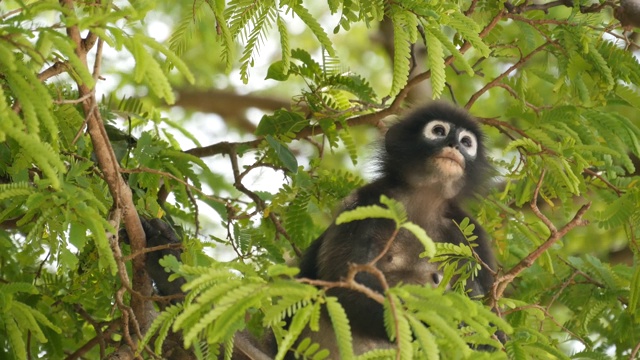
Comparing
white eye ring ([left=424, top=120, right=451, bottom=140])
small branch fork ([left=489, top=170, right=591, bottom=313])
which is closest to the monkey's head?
white eye ring ([left=424, top=120, right=451, bottom=140])

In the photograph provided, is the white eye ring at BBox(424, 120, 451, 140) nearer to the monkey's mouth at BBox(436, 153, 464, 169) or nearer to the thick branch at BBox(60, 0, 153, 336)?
the monkey's mouth at BBox(436, 153, 464, 169)

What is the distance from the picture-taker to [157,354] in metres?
3.75

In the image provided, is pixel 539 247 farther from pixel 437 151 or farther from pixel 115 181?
pixel 437 151

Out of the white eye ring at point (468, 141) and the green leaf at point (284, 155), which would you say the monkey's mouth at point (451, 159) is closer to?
the white eye ring at point (468, 141)

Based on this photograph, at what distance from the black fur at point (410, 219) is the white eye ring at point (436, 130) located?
0.11 ft

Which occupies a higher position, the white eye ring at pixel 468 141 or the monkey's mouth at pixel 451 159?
the white eye ring at pixel 468 141

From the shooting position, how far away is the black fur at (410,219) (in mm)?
4945

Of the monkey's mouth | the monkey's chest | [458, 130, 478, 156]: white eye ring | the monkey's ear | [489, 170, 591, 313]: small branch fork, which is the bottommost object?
the monkey's chest

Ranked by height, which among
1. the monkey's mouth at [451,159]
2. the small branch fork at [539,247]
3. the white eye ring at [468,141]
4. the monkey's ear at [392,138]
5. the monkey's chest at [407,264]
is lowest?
the monkey's chest at [407,264]

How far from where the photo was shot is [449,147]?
18.4 ft

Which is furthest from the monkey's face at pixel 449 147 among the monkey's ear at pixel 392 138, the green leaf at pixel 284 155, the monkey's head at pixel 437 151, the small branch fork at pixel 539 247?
the small branch fork at pixel 539 247

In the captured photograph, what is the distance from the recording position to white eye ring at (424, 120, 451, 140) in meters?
5.70

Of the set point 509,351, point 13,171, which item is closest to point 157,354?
point 13,171

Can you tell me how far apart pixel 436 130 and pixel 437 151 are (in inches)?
6.9
